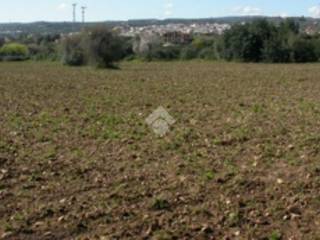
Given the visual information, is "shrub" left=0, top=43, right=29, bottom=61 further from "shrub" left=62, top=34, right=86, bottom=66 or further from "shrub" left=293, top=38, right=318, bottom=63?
"shrub" left=293, top=38, right=318, bottom=63

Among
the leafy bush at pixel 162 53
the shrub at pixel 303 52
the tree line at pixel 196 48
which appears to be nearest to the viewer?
the tree line at pixel 196 48

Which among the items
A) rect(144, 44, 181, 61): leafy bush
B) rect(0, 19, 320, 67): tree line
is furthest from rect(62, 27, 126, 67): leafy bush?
rect(144, 44, 181, 61): leafy bush

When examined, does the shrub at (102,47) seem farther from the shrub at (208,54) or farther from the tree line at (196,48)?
the shrub at (208,54)

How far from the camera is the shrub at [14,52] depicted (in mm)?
97613

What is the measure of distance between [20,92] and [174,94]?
300 inches

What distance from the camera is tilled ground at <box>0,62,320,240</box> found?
849 cm

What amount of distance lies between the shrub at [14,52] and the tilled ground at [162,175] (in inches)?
3092

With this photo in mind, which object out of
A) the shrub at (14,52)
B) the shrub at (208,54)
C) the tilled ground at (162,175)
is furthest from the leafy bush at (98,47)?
the tilled ground at (162,175)

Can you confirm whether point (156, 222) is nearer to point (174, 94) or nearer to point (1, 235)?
point (1, 235)

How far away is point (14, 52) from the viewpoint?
102812 mm

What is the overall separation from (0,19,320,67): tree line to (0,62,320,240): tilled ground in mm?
48882

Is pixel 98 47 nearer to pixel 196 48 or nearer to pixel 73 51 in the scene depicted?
pixel 73 51

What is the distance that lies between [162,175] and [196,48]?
8642 cm

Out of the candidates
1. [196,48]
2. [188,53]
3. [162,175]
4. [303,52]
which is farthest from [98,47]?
[162,175]
